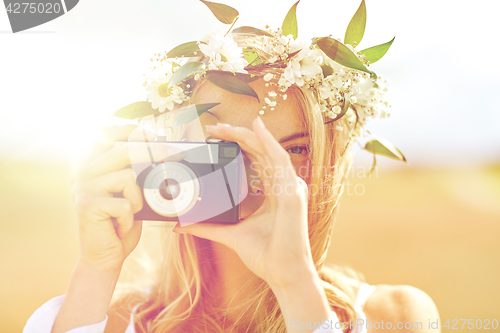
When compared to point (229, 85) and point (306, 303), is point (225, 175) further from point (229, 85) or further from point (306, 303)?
point (306, 303)

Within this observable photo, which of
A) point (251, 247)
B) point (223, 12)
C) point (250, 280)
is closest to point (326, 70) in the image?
point (223, 12)

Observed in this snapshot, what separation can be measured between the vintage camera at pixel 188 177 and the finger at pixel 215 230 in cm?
3

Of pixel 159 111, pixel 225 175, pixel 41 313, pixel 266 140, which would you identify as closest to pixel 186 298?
pixel 41 313

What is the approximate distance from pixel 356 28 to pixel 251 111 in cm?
70

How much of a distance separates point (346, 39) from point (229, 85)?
683 millimetres

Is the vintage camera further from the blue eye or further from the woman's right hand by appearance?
the blue eye

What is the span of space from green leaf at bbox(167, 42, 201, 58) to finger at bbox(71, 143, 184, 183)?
562 mm

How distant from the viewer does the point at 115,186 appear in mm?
1256

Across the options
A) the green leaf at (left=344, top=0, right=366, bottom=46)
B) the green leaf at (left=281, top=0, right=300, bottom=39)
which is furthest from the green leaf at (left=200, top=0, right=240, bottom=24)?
the green leaf at (left=344, top=0, right=366, bottom=46)

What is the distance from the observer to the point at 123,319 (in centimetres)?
177

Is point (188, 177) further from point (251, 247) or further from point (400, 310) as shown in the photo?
point (400, 310)

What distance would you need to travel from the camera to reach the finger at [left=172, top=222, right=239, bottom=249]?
125 centimetres

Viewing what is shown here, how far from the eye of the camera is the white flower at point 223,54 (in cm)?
140

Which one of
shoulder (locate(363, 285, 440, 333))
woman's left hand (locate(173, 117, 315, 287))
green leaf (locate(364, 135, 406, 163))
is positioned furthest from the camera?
green leaf (locate(364, 135, 406, 163))
